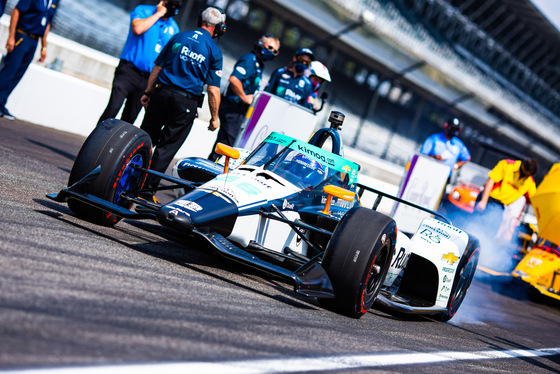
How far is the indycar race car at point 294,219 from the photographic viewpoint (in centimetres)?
501

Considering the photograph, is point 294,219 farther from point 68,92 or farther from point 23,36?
point 68,92

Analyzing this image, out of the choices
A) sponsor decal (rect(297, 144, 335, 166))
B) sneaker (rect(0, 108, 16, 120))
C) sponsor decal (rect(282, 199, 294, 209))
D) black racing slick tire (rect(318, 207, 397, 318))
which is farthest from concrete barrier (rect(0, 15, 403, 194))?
black racing slick tire (rect(318, 207, 397, 318))

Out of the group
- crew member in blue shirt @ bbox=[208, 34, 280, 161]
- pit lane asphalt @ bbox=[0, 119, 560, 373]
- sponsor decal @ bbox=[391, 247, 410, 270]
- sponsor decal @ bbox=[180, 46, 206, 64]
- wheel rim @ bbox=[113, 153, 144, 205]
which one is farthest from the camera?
crew member in blue shirt @ bbox=[208, 34, 280, 161]

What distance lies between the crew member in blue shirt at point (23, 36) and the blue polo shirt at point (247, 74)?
2.52 m

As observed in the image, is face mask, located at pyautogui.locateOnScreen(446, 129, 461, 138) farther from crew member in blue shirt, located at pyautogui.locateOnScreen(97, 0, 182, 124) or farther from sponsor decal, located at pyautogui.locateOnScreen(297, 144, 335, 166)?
sponsor decal, located at pyautogui.locateOnScreen(297, 144, 335, 166)

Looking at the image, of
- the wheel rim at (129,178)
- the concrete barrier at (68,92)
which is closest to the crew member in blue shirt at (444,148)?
the concrete barrier at (68,92)

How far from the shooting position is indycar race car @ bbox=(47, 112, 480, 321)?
5008mm

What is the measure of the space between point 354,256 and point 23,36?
654cm

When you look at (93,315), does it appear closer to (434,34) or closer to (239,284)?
(239,284)

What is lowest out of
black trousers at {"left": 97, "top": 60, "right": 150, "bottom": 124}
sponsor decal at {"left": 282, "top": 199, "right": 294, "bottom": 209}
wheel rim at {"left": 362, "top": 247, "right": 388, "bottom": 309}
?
wheel rim at {"left": 362, "top": 247, "right": 388, "bottom": 309}

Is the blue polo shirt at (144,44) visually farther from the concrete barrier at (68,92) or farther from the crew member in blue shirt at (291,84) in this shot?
the concrete barrier at (68,92)

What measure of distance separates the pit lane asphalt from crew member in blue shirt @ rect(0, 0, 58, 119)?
108 inches

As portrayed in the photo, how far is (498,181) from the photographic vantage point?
11.7m

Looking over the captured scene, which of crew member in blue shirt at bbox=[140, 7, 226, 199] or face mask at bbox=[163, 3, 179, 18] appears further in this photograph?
face mask at bbox=[163, 3, 179, 18]
